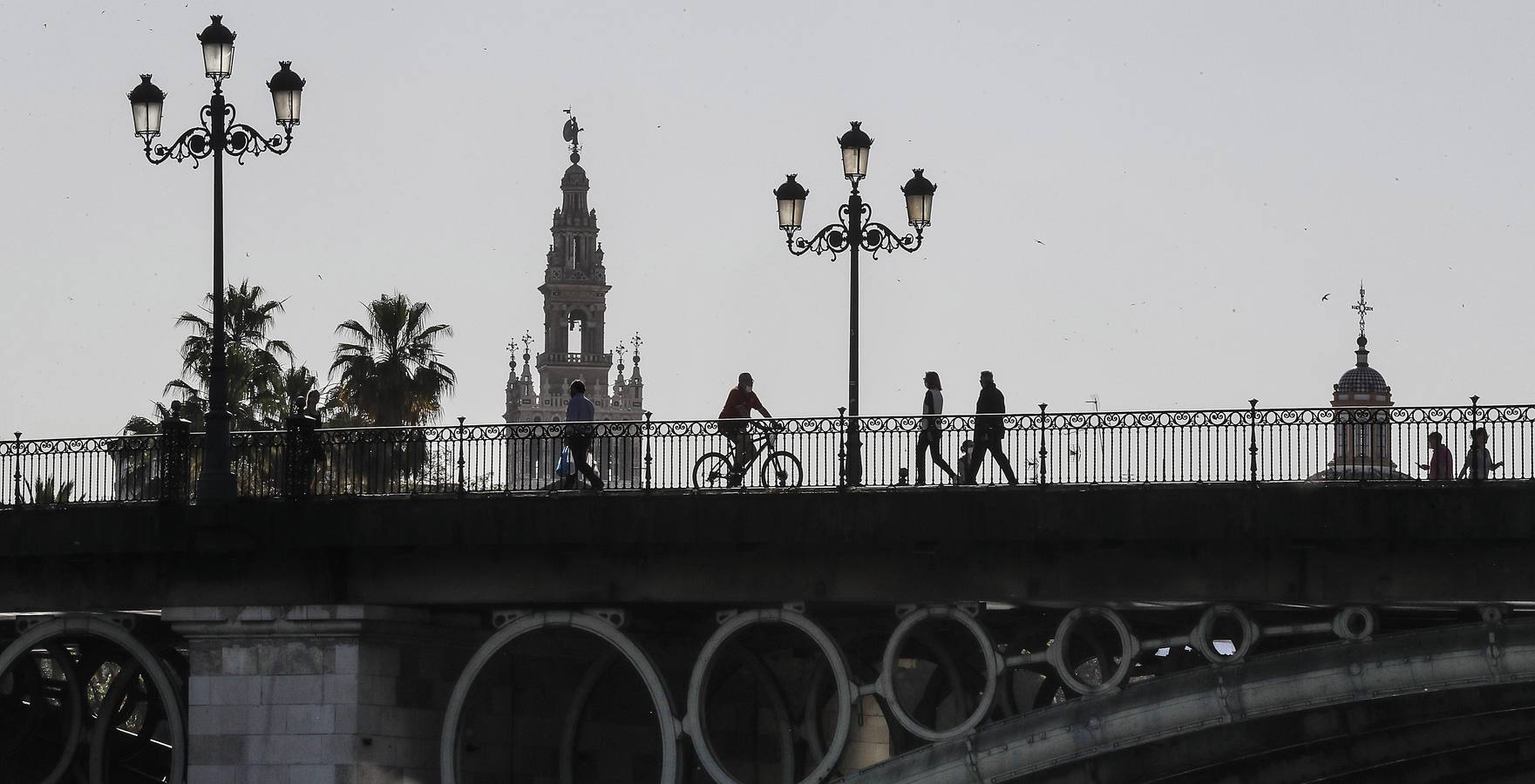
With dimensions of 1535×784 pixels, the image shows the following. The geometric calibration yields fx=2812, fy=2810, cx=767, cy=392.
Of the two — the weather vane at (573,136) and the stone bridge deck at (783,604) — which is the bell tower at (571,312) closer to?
the weather vane at (573,136)

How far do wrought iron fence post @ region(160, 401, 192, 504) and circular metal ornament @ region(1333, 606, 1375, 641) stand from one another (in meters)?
12.9

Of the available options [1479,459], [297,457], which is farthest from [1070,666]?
[297,457]

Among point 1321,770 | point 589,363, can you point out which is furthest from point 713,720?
point 589,363

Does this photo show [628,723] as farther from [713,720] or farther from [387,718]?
[387,718]

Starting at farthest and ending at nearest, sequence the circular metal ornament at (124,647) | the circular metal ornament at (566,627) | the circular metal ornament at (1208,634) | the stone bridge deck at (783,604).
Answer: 1. the circular metal ornament at (124,647)
2. the circular metal ornament at (566,627)
3. the circular metal ornament at (1208,634)
4. the stone bridge deck at (783,604)

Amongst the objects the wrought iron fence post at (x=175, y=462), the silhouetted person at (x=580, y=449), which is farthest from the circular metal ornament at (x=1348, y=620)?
the wrought iron fence post at (x=175, y=462)

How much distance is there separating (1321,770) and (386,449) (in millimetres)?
19566

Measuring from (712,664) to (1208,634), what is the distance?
5591mm

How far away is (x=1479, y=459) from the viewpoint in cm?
2867

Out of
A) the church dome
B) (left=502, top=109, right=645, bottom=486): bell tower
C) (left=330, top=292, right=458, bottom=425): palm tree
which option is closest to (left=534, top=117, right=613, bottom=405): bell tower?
(left=502, top=109, right=645, bottom=486): bell tower

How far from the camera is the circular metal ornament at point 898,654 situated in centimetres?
3008

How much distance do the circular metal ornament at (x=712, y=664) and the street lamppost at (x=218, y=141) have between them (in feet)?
18.6

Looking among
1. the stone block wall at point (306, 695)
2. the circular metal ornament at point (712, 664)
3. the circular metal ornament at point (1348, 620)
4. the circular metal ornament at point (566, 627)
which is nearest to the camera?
the circular metal ornament at point (1348, 620)

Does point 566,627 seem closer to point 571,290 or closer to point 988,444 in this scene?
point 988,444
